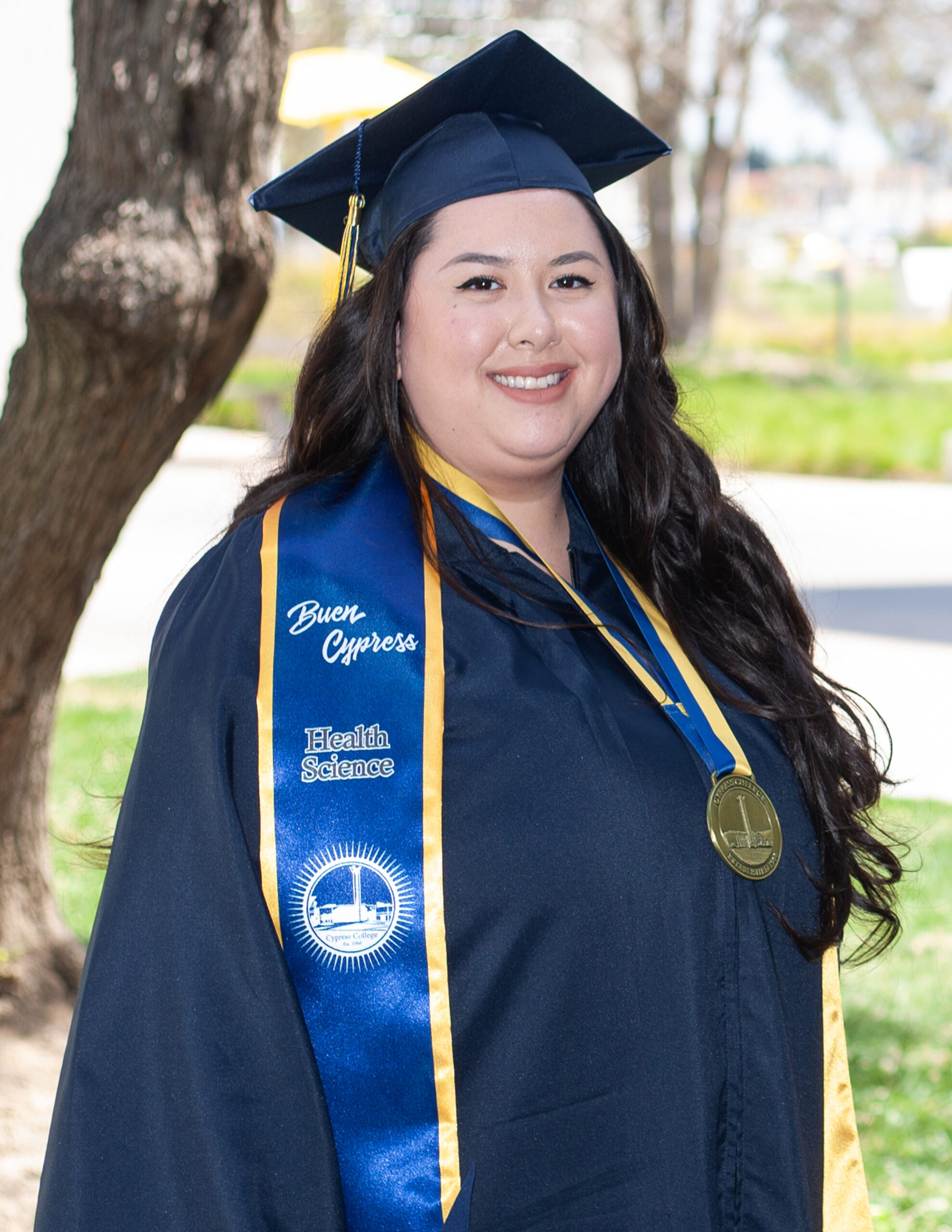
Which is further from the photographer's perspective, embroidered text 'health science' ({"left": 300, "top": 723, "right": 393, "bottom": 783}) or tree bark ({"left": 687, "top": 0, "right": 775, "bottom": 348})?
tree bark ({"left": 687, "top": 0, "right": 775, "bottom": 348})

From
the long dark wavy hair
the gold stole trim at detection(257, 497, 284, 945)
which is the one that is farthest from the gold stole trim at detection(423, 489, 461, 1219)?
the long dark wavy hair

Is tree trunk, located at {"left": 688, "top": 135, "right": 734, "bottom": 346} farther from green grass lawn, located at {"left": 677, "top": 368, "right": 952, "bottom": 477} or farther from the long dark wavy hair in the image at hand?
the long dark wavy hair

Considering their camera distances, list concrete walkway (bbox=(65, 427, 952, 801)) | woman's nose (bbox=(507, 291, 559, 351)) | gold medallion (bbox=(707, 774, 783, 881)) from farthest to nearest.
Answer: concrete walkway (bbox=(65, 427, 952, 801)) < woman's nose (bbox=(507, 291, 559, 351)) < gold medallion (bbox=(707, 774, 783, 881))

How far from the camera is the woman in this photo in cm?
162

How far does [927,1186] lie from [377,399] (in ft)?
8.30

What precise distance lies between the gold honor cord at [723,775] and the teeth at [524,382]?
14cm

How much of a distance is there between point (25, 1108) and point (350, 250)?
7.70ft

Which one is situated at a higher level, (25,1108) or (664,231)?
(664,231)

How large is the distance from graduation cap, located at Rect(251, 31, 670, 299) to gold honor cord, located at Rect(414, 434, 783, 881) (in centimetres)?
34

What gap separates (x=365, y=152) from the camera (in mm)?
2074

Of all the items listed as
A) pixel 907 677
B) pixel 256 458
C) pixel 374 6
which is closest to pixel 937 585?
pixel 907 677

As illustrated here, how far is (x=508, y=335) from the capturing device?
6.27 ft

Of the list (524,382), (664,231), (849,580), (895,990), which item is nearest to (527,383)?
(524,382)

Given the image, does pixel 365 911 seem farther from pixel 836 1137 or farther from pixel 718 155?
pixel 718 155
